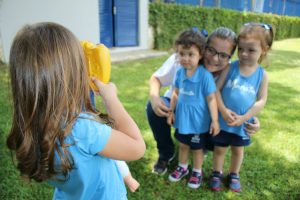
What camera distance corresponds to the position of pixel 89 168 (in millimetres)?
1230

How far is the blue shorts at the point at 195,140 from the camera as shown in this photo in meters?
2.27

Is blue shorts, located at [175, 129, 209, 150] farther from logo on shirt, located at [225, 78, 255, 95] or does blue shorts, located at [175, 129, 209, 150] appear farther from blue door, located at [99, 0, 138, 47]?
blue door, located at [99, 0, 138, 47]

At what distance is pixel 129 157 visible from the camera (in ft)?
4.03

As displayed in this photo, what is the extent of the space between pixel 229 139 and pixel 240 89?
1.38 feet

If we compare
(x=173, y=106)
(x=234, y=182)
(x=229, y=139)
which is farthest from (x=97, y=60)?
(x=234, y=182)

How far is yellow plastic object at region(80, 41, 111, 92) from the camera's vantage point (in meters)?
1.17

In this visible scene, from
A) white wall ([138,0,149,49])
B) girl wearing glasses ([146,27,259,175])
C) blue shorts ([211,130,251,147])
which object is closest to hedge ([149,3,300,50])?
white wall ([138,0,149,49])

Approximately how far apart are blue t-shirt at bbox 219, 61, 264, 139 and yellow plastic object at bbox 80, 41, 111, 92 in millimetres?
1188

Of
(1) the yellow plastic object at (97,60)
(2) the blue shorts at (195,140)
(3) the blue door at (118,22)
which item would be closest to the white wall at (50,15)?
(3) the blue door at (118,22)

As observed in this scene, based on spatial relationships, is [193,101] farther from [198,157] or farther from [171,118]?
[198,157]

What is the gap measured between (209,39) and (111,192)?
1336mm

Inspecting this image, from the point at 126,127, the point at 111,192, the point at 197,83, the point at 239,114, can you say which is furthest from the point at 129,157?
the point at 239,114

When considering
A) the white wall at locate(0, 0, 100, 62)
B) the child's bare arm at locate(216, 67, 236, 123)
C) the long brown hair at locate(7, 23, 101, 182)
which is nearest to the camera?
the long brown hair at locate(7, 23, 101, 182)

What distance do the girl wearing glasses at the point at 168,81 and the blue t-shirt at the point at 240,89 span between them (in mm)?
107
